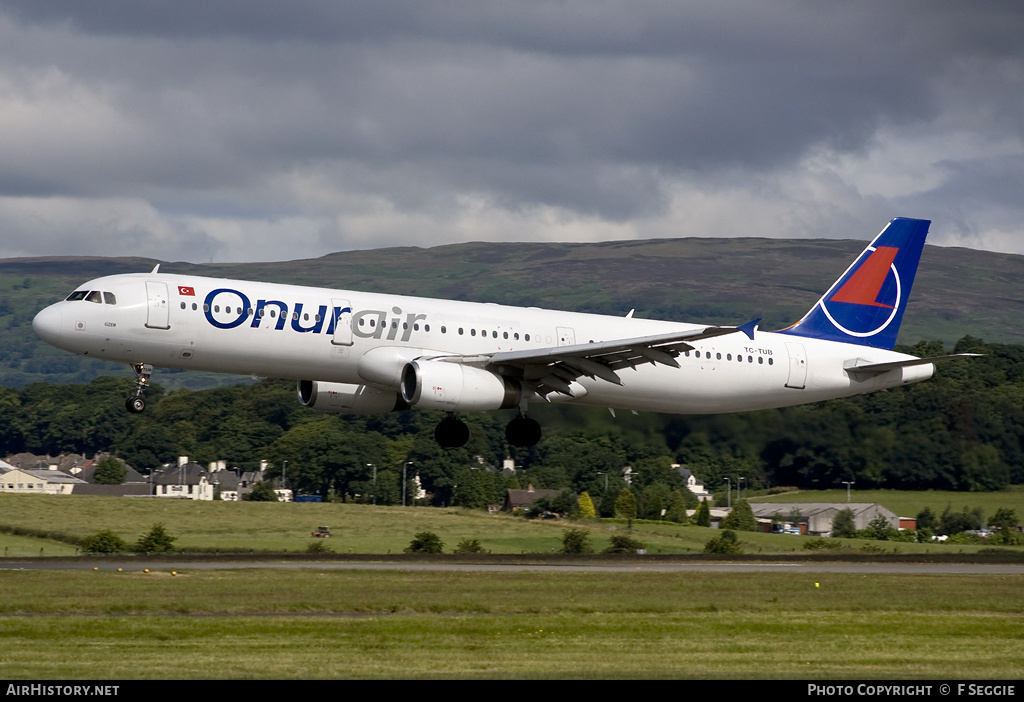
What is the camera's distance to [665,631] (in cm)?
3578

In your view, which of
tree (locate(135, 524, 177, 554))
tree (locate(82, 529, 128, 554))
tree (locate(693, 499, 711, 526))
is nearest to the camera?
tree (locate(82, 529, 128, 554))

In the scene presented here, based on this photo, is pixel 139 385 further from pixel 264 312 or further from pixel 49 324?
pixel 264 312

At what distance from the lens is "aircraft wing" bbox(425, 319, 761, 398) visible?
37.4 metres

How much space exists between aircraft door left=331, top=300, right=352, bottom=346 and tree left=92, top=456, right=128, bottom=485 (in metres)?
129

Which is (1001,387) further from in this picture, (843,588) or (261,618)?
(261,618)

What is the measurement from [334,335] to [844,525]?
53.1 metres

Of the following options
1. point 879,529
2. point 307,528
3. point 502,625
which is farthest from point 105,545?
point 879,529

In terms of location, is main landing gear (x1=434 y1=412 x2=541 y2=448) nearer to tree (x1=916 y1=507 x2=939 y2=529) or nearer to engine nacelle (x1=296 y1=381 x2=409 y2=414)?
engine nacelle (x1=296 y1=381 x2=409 y2=414)

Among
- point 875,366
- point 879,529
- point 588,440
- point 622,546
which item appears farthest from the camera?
point 879,529

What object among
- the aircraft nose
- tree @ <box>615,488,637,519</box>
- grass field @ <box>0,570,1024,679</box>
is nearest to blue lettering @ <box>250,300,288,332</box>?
the aircraft nose

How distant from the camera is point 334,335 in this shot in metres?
38.2

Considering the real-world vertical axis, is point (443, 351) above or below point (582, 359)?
above

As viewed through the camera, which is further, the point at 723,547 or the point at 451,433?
the point at 723,547
